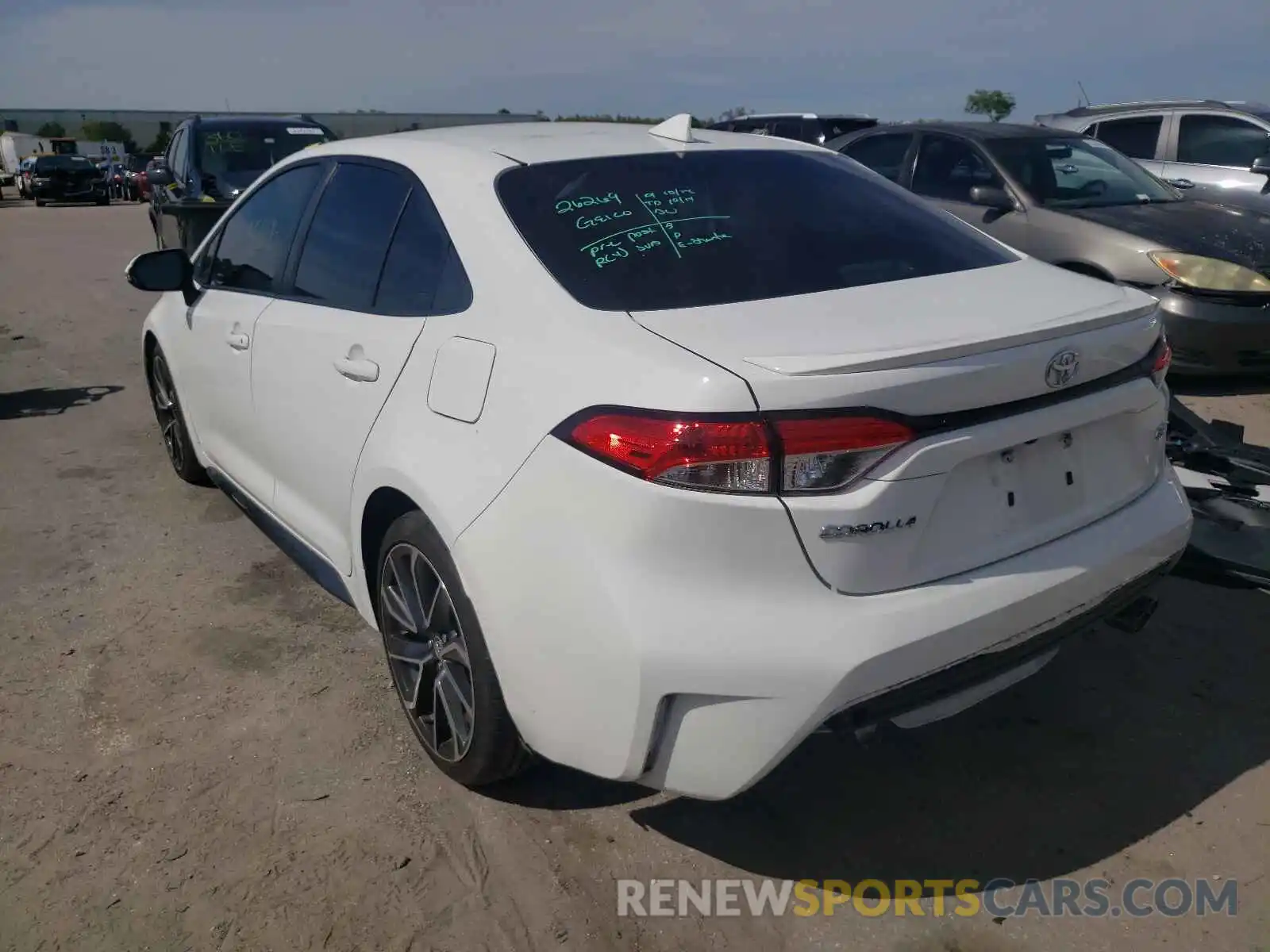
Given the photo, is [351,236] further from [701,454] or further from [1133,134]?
[1133,134]

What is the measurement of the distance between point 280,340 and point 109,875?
1625 mm

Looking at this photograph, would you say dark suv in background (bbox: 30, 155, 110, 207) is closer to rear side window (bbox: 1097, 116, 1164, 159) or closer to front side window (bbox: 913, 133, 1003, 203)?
rear side window (bbox: 1097, 116, 1164, 159)

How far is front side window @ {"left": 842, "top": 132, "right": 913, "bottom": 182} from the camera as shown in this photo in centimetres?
786

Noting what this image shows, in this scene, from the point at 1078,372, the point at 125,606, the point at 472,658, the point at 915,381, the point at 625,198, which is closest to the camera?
the point at 915,381

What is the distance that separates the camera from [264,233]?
12.4ft

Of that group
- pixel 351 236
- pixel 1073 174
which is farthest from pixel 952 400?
pixel 1073 174

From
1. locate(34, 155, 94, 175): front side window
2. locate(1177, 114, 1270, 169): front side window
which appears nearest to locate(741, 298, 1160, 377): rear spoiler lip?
locate(1177, 114, 1270, 169): front side window

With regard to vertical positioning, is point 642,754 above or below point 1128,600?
below

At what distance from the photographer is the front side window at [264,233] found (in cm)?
357

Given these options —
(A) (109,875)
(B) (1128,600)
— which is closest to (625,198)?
(B) (1128,600)

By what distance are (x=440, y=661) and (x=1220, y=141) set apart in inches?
367

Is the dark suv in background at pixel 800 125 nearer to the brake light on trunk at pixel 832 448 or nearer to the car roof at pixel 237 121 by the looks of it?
the car roof at pixel 237 121

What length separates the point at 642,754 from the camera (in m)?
2.14

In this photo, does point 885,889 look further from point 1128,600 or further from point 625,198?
point 625,198
